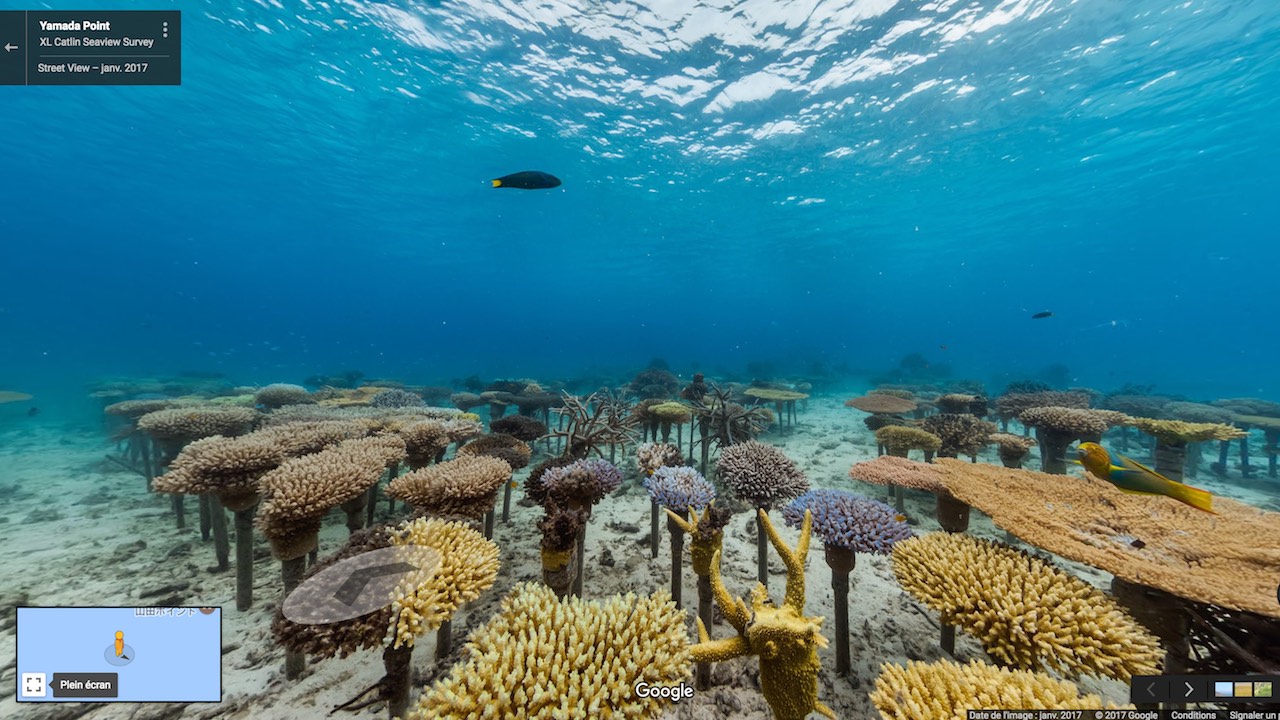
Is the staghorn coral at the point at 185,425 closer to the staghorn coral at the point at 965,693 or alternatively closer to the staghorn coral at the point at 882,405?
the staghorn coral at the point at 965,693

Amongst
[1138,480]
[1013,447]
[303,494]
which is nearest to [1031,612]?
[1138,480]

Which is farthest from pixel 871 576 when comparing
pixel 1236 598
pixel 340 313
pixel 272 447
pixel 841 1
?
pixel 340 313

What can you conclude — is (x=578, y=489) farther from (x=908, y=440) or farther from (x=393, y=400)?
(x=393, y=400)

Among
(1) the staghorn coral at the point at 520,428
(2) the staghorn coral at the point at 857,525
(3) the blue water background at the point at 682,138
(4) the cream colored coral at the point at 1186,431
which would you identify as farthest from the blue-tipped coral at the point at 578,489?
(3) the blue water background at the point at 682,138

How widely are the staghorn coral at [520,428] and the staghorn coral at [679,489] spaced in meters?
3.51

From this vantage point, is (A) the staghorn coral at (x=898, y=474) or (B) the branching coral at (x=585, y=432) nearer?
(A) the staghorn coral at (x=898, y=474)

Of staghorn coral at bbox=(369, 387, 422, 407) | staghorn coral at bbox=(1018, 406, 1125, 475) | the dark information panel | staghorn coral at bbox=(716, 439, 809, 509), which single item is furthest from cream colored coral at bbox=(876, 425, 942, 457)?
the dark information panel

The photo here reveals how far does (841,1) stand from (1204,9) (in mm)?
13947

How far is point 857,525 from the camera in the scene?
3.66 m

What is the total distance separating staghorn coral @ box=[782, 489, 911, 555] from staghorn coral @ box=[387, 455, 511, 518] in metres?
3.44

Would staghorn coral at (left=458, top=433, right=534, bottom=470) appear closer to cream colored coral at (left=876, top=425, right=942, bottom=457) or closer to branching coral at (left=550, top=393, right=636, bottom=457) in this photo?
branching coral at (left=550, top=393, right=636, bottom=457)

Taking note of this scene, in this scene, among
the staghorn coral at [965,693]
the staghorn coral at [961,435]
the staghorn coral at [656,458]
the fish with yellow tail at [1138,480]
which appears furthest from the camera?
the staghorn coral at [961,435]

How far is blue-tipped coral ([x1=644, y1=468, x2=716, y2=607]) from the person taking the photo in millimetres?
4152

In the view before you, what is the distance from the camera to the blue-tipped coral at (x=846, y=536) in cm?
359
